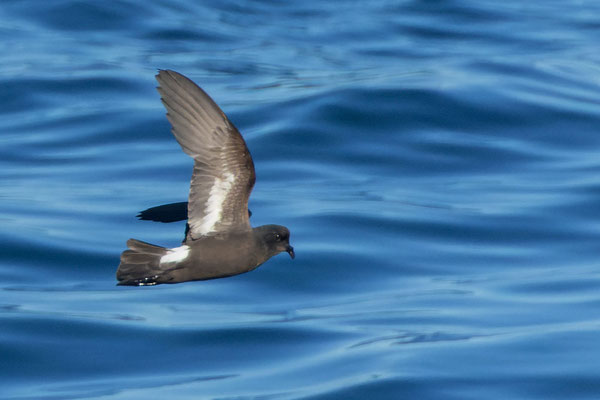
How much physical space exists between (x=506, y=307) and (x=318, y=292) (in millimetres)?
2156

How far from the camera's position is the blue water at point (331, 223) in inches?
424

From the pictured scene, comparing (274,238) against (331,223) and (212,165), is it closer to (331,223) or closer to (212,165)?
(212,165)

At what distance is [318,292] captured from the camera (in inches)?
499

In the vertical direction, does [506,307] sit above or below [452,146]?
below

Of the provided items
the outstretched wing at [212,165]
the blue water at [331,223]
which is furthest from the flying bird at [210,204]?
the blue water at [331,223]

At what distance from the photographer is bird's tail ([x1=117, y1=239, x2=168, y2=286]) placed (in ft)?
19.7

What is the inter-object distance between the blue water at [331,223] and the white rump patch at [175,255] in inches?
150

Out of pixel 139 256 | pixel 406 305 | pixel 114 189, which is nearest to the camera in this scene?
pixel 139 256

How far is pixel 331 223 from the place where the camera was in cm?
1441

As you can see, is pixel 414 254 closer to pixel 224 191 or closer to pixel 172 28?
pixel 224 191

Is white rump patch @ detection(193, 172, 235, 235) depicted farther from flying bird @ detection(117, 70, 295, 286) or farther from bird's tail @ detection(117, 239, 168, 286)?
bird's tail @ detection(117, 239, 168, 286)

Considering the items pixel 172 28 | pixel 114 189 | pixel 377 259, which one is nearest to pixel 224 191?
pixel 377 259

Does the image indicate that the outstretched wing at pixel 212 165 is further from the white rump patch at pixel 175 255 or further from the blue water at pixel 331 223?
the blue water at pixel 331 223

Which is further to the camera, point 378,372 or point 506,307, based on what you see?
point 506,307
